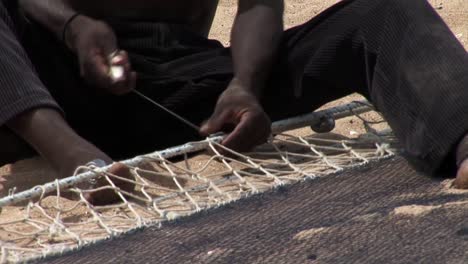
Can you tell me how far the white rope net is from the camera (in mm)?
2129

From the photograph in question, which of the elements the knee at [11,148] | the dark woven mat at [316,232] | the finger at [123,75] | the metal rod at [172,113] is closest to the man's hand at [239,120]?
the metal rod at [172,113]

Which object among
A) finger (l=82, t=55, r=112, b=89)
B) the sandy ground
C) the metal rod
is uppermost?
finger (l=82, t=55, r=112, b=89)

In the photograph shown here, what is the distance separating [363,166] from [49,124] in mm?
721

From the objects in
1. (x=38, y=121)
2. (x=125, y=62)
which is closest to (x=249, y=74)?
(x=125, y=62)

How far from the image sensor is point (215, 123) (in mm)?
2650

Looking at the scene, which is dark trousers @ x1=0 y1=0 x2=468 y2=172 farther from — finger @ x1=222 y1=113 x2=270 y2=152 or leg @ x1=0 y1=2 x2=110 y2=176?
finger @ x1=222 y1=113 x2=270 y2=152

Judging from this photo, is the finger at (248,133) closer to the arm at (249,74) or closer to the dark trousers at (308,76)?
the arm at (249,74)

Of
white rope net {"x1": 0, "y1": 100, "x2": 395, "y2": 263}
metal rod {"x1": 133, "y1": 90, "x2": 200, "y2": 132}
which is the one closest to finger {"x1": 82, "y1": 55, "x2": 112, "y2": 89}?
metal rod {"x1": 133, "y1": 90, "x2": 200, "y2": 132}

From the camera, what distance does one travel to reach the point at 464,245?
1879mm

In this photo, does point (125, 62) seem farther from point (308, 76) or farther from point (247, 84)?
point (308, 76)

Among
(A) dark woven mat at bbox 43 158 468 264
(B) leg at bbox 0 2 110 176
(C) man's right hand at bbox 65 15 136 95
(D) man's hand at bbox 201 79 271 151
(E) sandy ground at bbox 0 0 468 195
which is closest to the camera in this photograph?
(A) dark woven mat at bbox 43 158 468 264

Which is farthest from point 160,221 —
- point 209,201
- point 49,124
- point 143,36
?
point 143,36

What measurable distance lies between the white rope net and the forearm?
5.9 inches

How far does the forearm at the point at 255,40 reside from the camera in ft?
8.90
